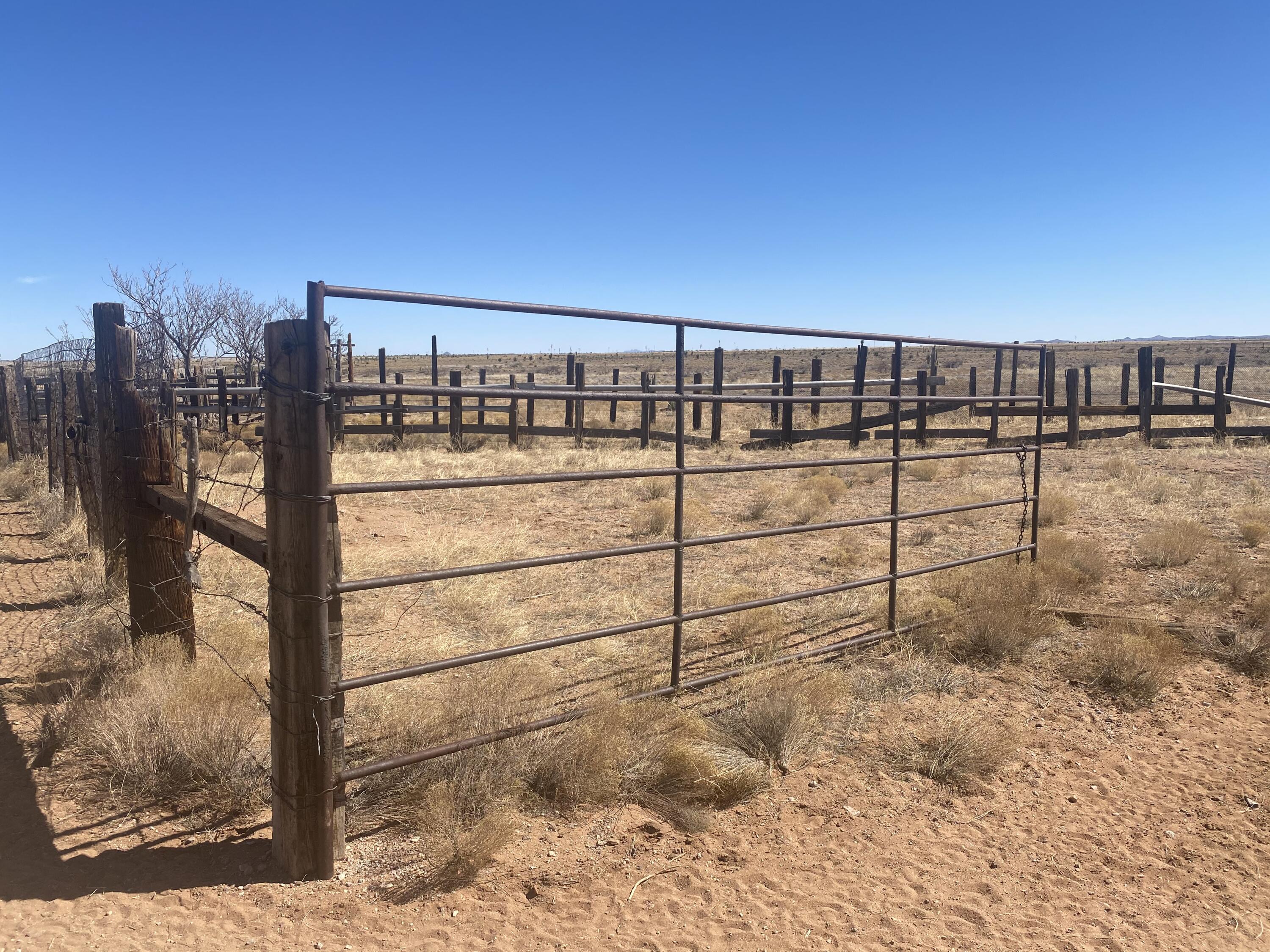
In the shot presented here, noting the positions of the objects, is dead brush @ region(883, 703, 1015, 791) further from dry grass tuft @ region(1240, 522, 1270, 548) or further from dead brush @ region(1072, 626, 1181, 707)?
dry grass tuft @ region(1240, 522, 1270, 548)

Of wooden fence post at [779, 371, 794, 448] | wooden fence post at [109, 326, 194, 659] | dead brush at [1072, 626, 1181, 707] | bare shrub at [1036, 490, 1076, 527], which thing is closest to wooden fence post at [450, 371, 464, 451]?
wooden fence post at [779, 371, 794, 448]

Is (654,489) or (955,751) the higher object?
(654,489)

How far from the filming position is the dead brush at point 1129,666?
16.3 feet

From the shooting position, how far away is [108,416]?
512cm

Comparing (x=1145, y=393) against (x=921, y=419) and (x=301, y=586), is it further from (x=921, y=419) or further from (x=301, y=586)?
(x=301, y=586)

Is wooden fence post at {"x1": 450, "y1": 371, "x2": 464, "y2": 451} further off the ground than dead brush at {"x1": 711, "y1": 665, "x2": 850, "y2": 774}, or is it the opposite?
wooden fence post at {"x1": 450, "y1": 371, "x2": 464, "y2": 451}

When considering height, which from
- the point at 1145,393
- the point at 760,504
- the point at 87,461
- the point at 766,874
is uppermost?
the point at 1145,393

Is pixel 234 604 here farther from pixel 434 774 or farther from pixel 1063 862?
pixel 1063 862

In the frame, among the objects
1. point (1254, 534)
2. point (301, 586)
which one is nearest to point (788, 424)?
point (1254, 534)

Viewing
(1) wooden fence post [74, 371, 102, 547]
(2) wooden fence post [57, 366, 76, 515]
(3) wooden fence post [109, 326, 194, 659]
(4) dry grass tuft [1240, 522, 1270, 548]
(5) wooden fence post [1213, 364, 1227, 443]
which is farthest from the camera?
(5) wooden fence post [1213, 364, 1227, 443]

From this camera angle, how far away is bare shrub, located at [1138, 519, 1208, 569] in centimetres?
791

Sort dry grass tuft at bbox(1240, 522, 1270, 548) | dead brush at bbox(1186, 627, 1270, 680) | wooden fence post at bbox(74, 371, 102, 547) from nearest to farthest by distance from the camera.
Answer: dead brush at bbox(1186, 627, 1270, 680), wooden fence post at bbox(74, 371, 102, 547), dry grass tuft at bbox(1240, 522, 1270, 548)

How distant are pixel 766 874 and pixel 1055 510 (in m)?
8.49

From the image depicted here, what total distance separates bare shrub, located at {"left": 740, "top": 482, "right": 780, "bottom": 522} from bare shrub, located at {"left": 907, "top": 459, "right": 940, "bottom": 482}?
10.6 feet
